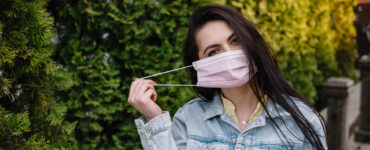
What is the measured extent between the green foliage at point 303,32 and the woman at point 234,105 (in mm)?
1449

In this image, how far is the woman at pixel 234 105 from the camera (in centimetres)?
163

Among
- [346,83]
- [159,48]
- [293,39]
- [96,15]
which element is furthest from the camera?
[293,39]

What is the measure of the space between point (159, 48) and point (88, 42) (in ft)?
1.88

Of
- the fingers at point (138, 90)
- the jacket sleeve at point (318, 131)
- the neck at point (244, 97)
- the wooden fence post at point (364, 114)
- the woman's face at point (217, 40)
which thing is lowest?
the wooden fence post at point (364, 114)

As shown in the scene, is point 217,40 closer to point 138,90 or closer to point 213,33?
point 213,33

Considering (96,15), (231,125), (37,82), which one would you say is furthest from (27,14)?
(231,125)

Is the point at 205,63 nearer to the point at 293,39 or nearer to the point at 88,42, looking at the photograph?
the point at 88,42

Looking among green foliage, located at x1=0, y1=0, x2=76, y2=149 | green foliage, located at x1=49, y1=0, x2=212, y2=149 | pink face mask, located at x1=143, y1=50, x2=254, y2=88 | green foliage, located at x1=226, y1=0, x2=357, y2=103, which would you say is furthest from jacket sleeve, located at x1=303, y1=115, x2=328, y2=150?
green foliage, located at x1=226, y1=0, x2=357, y2=103

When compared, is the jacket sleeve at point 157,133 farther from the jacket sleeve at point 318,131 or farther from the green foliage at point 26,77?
the jacket sleeve at point 318,131

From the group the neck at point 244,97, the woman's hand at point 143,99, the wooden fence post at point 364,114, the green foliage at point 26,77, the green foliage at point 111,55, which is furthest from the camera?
the wooden fence post at point 364,114

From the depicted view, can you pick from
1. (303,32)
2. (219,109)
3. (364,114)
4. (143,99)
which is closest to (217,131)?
(219,109)

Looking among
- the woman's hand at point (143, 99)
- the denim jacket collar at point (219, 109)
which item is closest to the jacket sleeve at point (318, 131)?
the denim jacket collar at point (219, 109)

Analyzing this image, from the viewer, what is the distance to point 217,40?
1709 mm

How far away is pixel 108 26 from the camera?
7.02 ft
